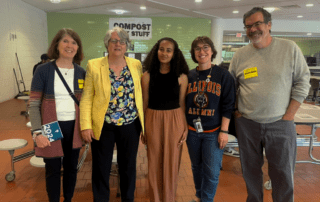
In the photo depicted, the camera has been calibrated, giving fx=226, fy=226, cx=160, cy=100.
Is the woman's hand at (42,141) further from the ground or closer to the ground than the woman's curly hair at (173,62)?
closer to the ground

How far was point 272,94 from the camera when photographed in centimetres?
174

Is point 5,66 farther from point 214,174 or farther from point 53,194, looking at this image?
point 214,174

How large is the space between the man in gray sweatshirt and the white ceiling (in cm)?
624

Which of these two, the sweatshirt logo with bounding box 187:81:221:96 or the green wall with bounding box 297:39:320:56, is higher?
the green wall with bounding box 297:39:320:56

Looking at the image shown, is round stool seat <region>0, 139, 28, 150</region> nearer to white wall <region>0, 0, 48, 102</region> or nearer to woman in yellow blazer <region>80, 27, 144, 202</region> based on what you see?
woman in yellow blazer <region>80, 27, 144, 202</region>

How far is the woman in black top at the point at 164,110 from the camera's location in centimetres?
193

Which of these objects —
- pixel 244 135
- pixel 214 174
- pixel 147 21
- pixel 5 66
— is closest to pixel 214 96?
pixel 244 135

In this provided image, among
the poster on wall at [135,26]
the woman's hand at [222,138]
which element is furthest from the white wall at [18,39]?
the woman's hand at [222,138]

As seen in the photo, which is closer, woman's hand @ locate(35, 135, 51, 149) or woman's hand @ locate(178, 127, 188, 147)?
woman's hand @ locate(35, 135, 51, 149)

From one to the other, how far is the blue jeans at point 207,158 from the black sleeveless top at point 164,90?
12.9 inches

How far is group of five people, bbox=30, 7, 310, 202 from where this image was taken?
5.81ft

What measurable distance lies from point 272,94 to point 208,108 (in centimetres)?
50

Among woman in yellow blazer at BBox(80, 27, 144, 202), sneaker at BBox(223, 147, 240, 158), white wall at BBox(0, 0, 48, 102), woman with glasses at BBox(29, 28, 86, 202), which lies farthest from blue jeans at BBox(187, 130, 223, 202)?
white wall at BBox(0, 0, 48, 102)

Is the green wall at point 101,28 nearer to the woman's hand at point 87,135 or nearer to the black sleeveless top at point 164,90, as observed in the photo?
the black sleeveless top at point 164,90
